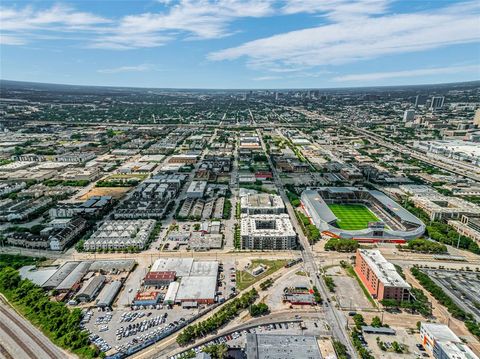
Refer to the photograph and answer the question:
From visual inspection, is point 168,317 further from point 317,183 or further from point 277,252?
point 317,183

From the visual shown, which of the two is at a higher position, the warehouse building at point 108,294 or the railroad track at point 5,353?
the railroad track at point 5,353

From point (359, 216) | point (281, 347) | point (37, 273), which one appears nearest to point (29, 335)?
point (37, 273)

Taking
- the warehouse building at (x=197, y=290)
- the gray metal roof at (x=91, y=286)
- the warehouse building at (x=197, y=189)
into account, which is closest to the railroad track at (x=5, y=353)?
the gray metal roof at (x=91, y=286)

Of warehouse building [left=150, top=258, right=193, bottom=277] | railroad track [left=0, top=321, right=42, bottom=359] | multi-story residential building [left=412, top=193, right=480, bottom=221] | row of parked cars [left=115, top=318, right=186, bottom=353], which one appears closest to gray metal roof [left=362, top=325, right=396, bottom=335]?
row of parked cars [left=115, top=318, right=186, bottom=353]

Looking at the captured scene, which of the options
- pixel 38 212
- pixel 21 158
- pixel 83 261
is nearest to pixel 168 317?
pixel 83 261

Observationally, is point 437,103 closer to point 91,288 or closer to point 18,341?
point 91,288

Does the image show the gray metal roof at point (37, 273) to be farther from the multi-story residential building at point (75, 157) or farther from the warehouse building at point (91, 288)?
the multi-story residential building at point (75, 157)

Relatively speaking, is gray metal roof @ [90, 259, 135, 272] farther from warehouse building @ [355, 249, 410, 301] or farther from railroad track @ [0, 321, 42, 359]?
warehouse building @ [355, 249, 410, 301]
